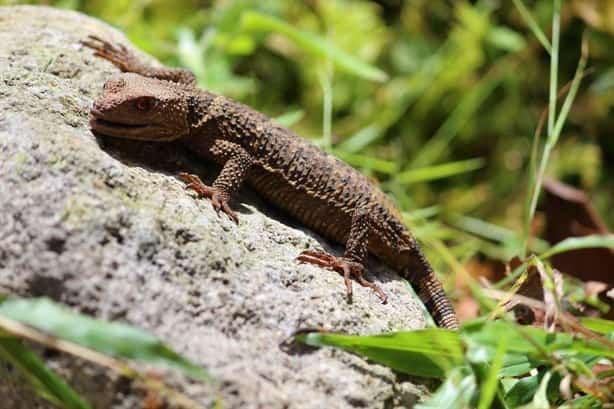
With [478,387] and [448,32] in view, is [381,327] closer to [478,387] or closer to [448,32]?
[478,387]

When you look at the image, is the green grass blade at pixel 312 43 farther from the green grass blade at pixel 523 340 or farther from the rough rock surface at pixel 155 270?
the green grass blade at pixel 523 340

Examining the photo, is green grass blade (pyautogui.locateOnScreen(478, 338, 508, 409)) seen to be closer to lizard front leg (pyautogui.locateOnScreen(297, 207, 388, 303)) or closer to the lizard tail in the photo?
lizard front leg (pyautogui.locateOnScreen(297, 207, 388, 303))

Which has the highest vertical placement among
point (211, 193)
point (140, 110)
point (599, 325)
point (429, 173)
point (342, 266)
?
point (429, 173)

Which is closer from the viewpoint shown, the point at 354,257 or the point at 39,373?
the point at 39,373

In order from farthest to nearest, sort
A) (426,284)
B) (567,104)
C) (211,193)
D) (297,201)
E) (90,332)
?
(567,104)
(426,284)
(297,201)
(211,193)
(90,332)

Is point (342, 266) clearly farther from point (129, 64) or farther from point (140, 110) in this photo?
point (129, 64)

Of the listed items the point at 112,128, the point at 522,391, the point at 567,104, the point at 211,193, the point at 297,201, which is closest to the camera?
the point at 522,391

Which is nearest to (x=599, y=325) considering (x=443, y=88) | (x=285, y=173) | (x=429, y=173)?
(x=285, y=173)
